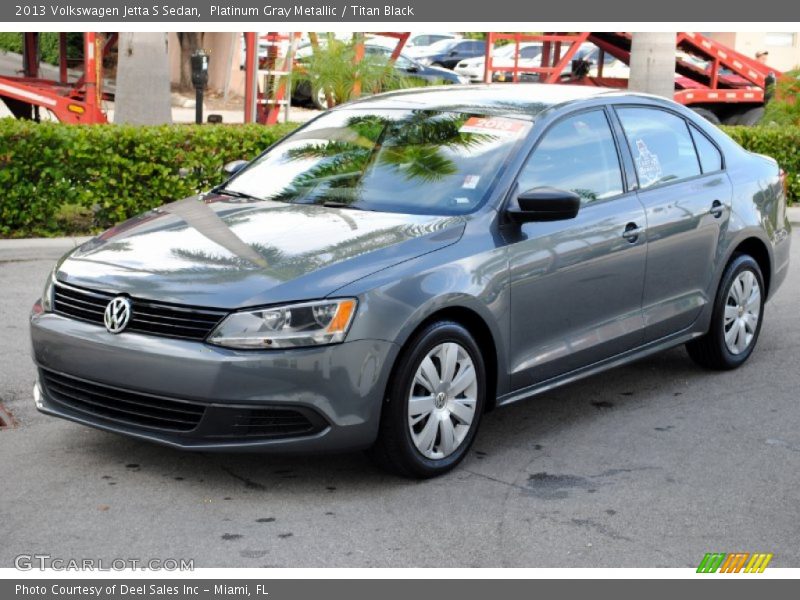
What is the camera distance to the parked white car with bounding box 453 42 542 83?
26389 mm

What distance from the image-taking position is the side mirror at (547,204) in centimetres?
568

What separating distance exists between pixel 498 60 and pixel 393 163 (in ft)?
86.3

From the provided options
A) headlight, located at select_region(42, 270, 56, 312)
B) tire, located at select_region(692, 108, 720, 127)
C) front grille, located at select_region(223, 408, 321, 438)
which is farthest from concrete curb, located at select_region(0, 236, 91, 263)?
tire, located at select_region(692, 108, 720, 127)

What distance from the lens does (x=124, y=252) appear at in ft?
18.0

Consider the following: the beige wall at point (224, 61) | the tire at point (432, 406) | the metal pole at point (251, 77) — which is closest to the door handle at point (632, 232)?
the tire at point (432, 406)

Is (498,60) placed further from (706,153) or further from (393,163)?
(393,163)

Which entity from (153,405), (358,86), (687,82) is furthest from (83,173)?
(687,82)

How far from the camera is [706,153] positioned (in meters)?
7.27

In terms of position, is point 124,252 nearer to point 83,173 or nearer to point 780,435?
point 780,435

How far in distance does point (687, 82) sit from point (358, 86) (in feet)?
32.9

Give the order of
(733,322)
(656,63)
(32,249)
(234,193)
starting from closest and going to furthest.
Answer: (234,193) → (733,322) → (32,249) → (656,63)

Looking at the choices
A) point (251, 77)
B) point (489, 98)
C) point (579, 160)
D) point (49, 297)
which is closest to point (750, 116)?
point (251, 77)

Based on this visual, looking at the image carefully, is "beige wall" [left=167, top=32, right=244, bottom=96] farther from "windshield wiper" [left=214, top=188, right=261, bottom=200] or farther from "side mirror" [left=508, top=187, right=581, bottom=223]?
"side mirror" [left=508, top=187, right=581, bottom=223]

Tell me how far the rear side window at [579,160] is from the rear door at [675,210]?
0.67 feet
